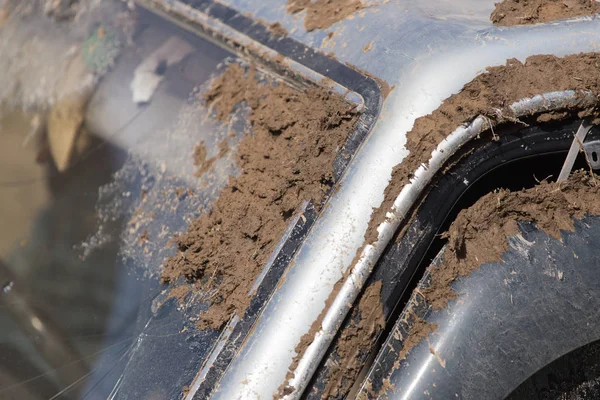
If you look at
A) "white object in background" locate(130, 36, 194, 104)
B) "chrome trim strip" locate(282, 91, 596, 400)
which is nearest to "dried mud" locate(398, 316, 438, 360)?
"chrome trim strip" locate(282, 91, 596, 400)

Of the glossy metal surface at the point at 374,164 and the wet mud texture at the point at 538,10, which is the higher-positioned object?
the wet mud texture at the point at 538,10

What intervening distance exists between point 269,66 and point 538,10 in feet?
2.33

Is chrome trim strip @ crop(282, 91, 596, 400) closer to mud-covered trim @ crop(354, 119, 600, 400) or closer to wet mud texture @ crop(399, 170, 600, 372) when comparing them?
mud-covered trim @ crop(354, 119, 600, 400)

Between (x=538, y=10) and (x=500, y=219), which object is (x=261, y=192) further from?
(x=538, y=10)

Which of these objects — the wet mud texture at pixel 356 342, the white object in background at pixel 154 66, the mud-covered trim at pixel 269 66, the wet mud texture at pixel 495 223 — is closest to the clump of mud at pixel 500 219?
the wet mud texture at pixel 495 223

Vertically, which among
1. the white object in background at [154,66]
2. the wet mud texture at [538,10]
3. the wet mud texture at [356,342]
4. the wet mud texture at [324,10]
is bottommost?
the wet mud texture at [356,342]

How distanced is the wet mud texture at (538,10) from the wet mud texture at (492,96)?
0.16m

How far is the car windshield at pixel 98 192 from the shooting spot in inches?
49.2

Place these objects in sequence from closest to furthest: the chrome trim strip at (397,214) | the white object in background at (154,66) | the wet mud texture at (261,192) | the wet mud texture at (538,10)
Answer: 1. the chrome trim strip at (397,214)
2. the wet mud texture at (261,192)
3. the wet mud texture at (538,10)
4. the white object in background at (154,66)

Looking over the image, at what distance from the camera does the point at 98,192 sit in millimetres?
1491

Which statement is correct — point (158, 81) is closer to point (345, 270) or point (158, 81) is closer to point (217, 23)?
point (217, 23)

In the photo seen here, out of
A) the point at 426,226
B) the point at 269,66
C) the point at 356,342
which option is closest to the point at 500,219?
the point at 426,226

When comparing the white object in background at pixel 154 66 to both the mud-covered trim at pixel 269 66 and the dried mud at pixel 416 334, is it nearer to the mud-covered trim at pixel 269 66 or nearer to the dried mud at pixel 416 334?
the mud-covered trim at pixel 269 66

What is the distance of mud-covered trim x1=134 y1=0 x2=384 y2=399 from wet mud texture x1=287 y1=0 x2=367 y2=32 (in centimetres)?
9
